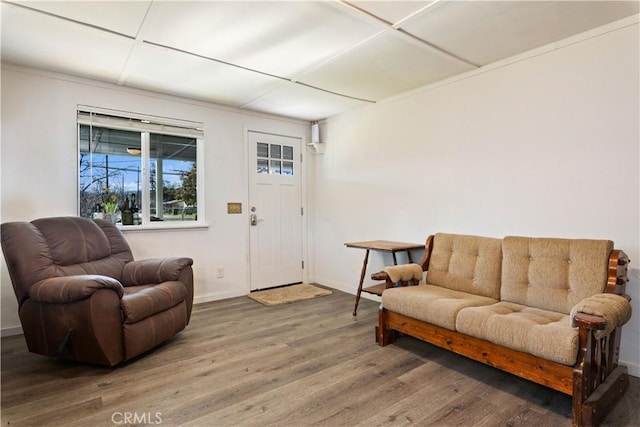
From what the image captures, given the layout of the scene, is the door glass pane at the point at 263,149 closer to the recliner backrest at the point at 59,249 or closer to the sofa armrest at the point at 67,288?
the recliner backrest at the point at 59,249

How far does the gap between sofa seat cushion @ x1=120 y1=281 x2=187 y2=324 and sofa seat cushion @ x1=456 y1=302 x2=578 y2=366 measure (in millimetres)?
2069

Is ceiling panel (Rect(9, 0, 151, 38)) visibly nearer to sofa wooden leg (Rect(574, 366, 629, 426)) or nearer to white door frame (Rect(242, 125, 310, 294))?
white door frame (Rect(242, 125, 310, 294))

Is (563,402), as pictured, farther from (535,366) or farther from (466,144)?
(466,144)

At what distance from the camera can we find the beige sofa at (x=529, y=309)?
1.74 metres

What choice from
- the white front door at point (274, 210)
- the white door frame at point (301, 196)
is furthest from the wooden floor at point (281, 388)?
the white front door at point (274, 210)

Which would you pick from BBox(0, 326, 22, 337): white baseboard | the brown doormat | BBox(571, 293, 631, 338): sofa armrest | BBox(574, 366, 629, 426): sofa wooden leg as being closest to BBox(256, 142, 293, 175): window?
the brown doormat

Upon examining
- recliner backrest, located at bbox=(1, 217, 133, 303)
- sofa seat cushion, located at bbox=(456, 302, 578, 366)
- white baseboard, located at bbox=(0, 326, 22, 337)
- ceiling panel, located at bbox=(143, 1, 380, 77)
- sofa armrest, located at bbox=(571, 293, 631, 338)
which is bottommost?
white baseboard, located at bbox=(0, 326, 22, 337)

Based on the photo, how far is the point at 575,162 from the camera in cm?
249

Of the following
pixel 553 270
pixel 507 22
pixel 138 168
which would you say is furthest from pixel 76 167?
pixel 553 270

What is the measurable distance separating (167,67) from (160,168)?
1214mm

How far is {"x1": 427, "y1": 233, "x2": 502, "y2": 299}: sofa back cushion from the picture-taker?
2639 mm

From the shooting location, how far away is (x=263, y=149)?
14.9 feet

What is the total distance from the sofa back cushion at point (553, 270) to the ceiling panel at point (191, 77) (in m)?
2.53

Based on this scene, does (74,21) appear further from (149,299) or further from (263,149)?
(263,149)
